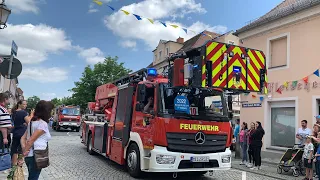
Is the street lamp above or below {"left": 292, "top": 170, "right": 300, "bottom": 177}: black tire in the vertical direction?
above

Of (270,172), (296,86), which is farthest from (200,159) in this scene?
(296,86)

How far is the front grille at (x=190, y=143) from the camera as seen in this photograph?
7.18 meters

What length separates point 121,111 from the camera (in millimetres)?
9250

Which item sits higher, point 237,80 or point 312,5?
point 312,5

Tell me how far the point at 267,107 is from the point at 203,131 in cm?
818

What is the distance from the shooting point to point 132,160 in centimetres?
803

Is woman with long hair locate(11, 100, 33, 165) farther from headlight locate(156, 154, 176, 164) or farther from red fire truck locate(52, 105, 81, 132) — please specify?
red fire truck locate(52, 105, 81, 132)

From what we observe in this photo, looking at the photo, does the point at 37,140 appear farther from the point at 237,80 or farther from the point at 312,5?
the point at 312,5

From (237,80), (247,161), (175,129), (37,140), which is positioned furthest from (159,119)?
(247,161)

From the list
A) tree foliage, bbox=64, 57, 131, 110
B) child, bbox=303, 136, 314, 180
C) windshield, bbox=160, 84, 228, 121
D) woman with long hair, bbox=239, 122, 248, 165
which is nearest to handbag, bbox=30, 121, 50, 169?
windshield, bbox=160, 84, 228, 121

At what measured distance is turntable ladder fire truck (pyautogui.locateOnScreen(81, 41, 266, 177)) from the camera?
6.70m

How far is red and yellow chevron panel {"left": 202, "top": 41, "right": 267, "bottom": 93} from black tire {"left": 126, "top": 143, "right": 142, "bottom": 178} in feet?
8.95

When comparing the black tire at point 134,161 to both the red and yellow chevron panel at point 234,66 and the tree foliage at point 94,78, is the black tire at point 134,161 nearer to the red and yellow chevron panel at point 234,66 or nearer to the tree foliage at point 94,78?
the red and yellow chevron panel at point 234,66

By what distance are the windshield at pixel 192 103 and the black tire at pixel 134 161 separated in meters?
1.37
